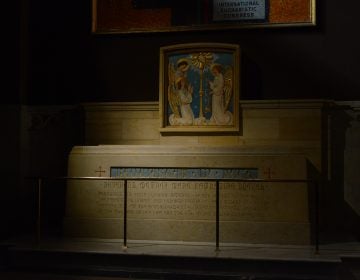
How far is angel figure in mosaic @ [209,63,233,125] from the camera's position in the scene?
779 centimetres

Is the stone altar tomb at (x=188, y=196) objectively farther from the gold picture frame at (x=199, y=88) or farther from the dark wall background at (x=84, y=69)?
the dark wall background at (x=84, y=69)

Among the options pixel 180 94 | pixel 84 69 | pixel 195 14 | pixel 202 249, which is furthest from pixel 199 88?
pixel 202 249

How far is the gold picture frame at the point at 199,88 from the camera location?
25.5ft

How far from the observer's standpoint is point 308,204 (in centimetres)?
649

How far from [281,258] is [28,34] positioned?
194 inches

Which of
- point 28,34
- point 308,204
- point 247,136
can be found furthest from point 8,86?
point 308,204

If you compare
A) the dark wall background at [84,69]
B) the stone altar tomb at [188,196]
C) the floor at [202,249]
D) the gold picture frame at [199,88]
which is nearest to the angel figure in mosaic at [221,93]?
the gold picture frame at [199,88]

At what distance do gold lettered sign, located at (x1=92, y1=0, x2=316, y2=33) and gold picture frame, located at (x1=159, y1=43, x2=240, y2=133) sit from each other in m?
0.44

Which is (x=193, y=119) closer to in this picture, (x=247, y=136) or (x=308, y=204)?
(x=247, y=136)

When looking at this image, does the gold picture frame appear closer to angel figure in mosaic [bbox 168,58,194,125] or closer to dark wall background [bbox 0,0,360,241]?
angel figure in mosaic [bbox 168,58,194,125]

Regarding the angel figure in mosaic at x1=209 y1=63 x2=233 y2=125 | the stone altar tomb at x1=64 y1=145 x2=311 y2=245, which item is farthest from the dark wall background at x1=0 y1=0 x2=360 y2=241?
the stone altar tomb at x1=64 y1=145 x2=311 y2=245

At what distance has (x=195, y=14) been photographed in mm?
8188

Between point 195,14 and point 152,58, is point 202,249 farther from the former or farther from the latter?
point 195,14

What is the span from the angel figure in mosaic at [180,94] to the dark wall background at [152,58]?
17.4 inches
